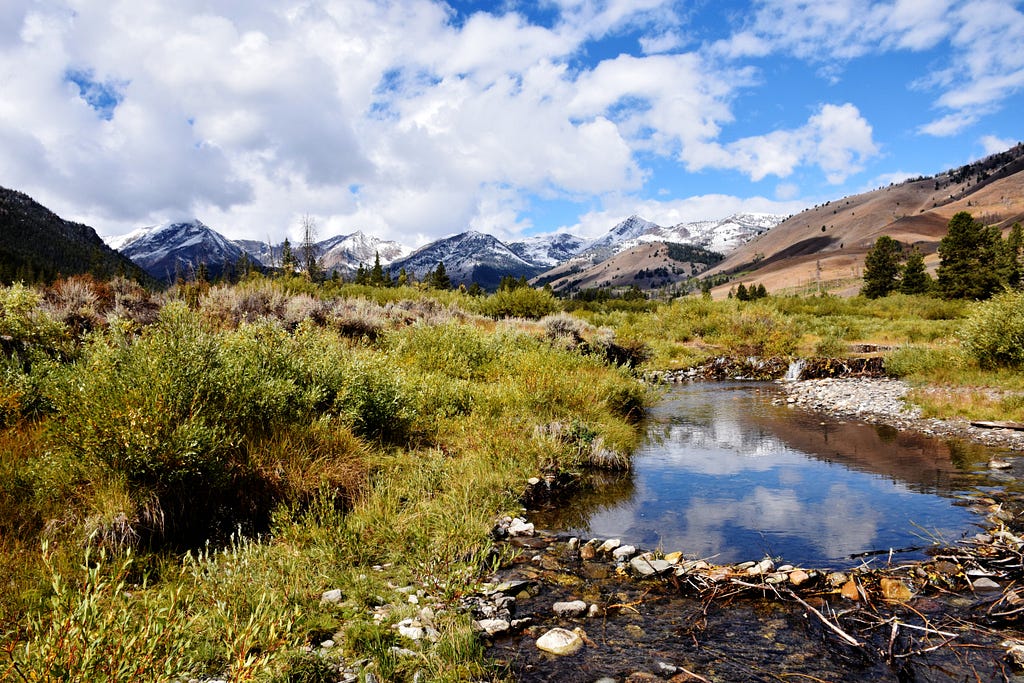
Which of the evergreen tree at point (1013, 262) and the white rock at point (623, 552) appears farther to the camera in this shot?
the evergreen tree at point (1013, 262)

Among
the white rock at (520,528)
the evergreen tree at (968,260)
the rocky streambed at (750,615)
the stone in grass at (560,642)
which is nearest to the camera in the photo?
the rocky streambed at (750,615)

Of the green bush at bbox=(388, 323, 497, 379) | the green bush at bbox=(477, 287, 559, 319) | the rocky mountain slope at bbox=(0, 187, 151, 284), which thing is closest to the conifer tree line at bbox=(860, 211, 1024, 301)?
the green bush at bbox=(477, 287, 559, 319)

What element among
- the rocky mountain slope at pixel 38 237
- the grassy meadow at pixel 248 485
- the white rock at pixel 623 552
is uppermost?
the rocky mountain slope at pixel 38 237

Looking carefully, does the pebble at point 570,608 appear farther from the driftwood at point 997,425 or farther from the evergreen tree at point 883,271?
the evergreen tree at point 883,271

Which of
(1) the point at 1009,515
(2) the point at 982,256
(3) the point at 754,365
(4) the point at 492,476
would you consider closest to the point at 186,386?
(4) the point at 492,476

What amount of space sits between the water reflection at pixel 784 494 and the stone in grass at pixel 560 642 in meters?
2.13

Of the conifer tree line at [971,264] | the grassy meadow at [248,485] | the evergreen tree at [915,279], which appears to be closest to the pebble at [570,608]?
the grassy meadow at [248,485]

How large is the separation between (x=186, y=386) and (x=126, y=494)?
4.09 feet

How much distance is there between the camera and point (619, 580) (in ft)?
17.0

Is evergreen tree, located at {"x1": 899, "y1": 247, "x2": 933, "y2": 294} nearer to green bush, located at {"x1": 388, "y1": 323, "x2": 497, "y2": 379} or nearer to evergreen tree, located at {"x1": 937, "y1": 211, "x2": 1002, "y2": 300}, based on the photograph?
evergreen tree, located at {"x1": 937, "y1": 211, "x2": 1002, "y2": 300}

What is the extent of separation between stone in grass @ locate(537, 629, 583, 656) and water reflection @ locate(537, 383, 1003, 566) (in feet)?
7.00

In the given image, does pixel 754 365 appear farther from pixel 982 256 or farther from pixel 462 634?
pixel 982 256

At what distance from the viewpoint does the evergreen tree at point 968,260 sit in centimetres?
5012

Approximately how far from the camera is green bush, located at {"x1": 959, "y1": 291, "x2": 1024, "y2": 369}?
48.0ft
